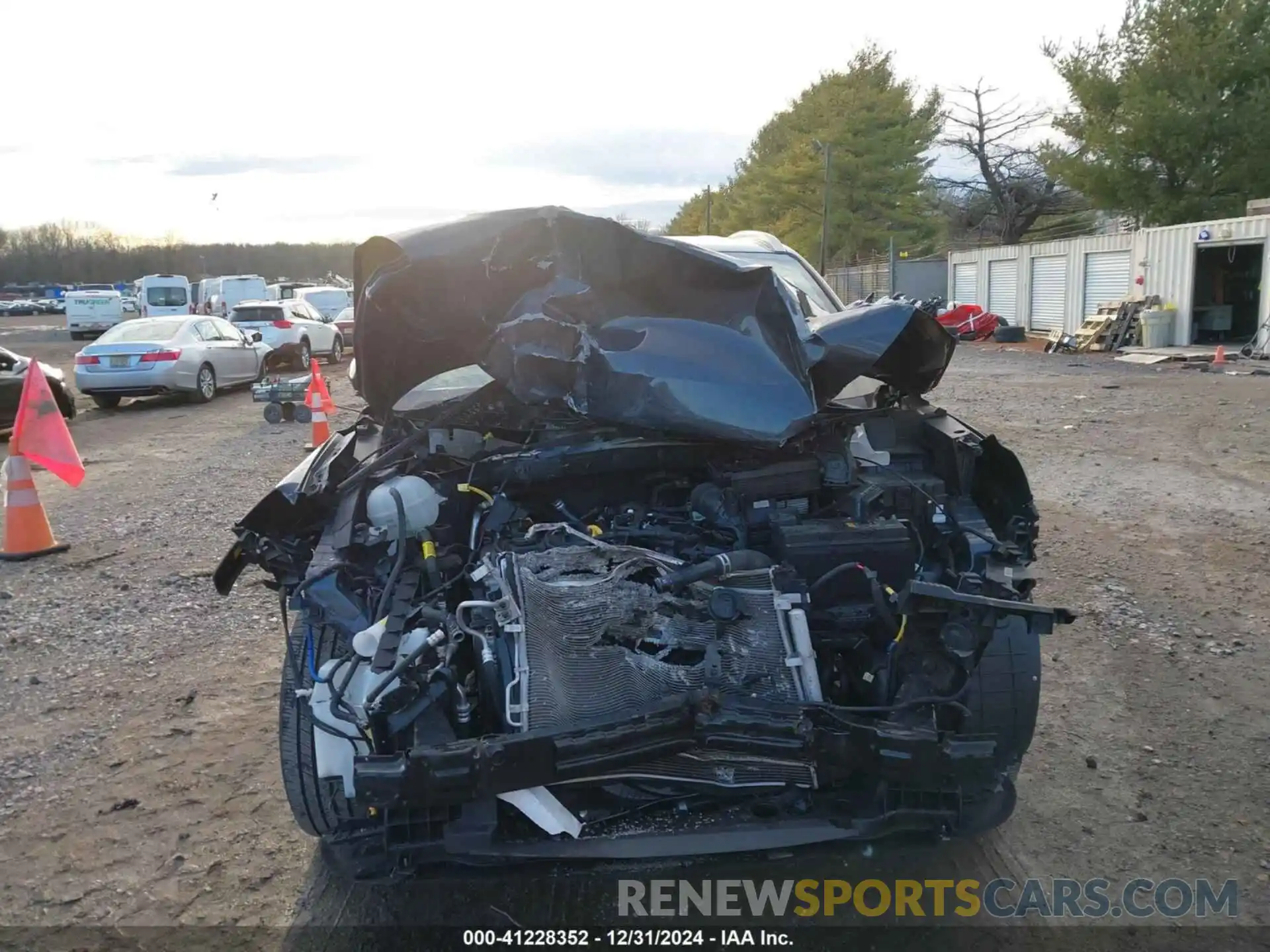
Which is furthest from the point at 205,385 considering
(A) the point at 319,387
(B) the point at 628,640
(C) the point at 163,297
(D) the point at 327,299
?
(C) the point at 163,297

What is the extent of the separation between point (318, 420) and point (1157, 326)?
661 inches

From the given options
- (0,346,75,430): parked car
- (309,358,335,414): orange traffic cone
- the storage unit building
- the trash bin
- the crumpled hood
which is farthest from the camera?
the trash bin

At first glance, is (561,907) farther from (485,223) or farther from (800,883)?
(485,223)

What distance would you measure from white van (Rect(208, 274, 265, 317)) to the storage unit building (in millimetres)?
22508

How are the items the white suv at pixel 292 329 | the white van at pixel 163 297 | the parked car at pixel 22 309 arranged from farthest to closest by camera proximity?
the parked car at pixel 22 309
the white van at pixel 163 297
the white suv at pixel 292 329

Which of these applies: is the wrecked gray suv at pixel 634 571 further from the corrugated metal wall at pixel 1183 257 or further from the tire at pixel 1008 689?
the corrugated metal wall at pixel 1183 257

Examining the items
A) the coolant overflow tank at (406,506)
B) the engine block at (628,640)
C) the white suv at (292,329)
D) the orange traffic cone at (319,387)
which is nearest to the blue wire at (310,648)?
the coolant overflow tank at (406,506)

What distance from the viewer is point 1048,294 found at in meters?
23.8

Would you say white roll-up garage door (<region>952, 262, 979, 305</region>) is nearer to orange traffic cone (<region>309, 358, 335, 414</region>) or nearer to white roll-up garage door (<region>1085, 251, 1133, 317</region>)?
white roll-up garage door (<region>1085, 251, 1133, 317</region>)

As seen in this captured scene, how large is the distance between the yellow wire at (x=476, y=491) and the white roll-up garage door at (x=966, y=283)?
1037 inches

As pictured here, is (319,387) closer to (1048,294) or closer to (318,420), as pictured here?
(318,420)

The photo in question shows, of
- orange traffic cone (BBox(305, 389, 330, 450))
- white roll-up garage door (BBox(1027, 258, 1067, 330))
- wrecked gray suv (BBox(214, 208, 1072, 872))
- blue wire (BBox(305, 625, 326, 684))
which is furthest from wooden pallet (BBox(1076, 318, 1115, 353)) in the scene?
blue wire (BBox(305, 625, 326, 684))

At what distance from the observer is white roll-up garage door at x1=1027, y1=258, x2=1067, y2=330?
75.9 feet

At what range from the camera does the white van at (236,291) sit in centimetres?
2877
